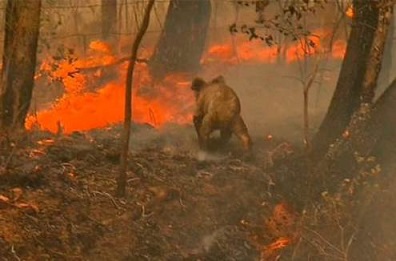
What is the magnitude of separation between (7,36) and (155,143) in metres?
3.19

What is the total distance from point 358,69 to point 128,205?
3767 mm

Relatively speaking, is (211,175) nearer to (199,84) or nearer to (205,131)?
(205,131)

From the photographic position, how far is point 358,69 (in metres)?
8.81

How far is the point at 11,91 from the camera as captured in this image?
8.26 meters

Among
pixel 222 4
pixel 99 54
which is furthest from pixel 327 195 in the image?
pixel 222 4

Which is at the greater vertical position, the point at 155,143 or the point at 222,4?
the point at 222,4

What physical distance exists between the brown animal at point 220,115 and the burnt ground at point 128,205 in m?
0.46

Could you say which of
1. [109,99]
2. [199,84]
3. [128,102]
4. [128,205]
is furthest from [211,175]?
[109,99]

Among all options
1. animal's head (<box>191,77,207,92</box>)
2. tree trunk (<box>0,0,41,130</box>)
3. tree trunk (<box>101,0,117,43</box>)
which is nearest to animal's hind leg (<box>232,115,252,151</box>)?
animal's head (<box>191,77,207,92</box>)

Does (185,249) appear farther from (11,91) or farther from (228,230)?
(11,91)

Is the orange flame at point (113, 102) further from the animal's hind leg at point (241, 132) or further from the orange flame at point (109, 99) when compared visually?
the animal's hind leg at point (241, 132)

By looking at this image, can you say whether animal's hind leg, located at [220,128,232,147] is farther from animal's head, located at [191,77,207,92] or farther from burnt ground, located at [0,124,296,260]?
A: animal's head, located at [191,77,207,92]

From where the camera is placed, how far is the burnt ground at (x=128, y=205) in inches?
260

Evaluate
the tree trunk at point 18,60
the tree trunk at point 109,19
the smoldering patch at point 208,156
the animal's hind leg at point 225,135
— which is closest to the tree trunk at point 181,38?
the tree trunk at point 109,19
